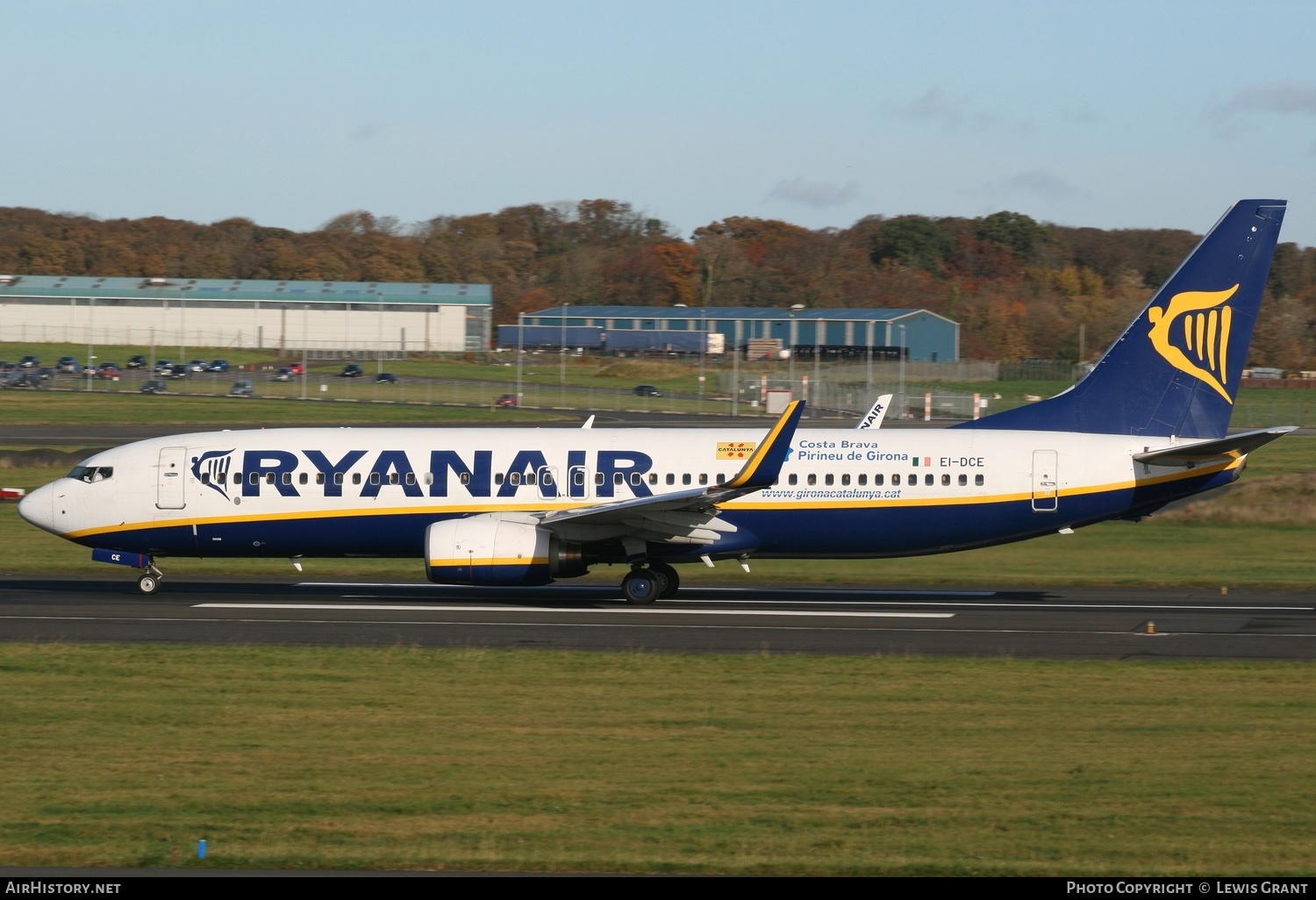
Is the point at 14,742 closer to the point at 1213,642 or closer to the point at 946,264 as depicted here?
the point at 1213,642

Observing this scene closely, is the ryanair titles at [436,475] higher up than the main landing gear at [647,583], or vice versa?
the ryanair titles at [436,475]

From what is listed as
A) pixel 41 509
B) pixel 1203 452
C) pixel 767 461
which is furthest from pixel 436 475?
pixel 1203 452

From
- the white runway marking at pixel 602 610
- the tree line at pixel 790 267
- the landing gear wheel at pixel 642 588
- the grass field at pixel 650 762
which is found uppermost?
the tree line at pixel 790 267

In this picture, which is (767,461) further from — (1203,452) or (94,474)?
(94,474)

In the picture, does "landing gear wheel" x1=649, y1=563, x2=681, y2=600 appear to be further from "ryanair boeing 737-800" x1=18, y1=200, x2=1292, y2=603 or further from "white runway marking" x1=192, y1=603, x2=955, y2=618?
"white runway marking" x1=192, y1=603, x2=955, y2=618

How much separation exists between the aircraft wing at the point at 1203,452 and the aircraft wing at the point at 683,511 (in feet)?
24.7

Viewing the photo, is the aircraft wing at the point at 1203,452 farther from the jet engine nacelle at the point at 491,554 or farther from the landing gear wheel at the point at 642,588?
the jet engine nacelle at the point at 491,554

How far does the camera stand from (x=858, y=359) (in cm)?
13325

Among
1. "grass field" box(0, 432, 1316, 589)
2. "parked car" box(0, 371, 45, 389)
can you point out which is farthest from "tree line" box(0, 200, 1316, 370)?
"grass field" box(0, 432, 1316, 589)

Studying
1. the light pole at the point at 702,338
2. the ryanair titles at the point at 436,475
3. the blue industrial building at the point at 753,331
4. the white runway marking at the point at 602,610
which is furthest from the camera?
the blue industrial building at the point at 753,331

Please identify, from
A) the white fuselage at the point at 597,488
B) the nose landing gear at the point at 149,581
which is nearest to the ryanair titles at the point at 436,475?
the white fuselage at the point at 597,488

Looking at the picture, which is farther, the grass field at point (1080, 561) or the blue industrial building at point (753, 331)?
the blue industrial building at point (753, 331)

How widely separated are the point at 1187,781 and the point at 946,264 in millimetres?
171041

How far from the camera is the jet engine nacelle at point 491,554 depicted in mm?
27922
